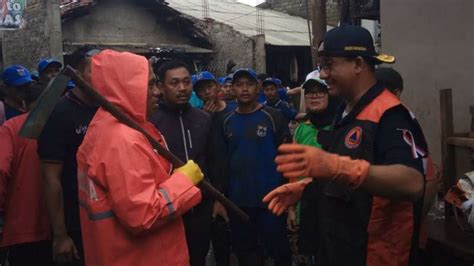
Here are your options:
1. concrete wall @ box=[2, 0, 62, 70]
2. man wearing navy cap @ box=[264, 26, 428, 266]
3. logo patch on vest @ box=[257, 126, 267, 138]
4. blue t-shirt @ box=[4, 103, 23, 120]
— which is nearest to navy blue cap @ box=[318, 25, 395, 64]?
man wearing navy cap @ box=[264, 26, 428, 266]

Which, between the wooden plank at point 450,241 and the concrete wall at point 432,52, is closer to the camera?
the wooden plank at point 450,241

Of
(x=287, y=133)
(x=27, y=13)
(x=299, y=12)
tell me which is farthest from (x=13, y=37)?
(x=299, y=12)

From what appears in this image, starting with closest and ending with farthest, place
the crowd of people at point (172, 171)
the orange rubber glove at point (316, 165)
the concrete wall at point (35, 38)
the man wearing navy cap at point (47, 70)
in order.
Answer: the orange rubber glove at point (316, 165) → the crowd of people at point (172, 171) → the man wearing navy cap at point (47, 70) → the concrete wall at point (35, 38)

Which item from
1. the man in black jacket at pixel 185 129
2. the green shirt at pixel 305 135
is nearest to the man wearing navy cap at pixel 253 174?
the green shirt at pixel 305 135

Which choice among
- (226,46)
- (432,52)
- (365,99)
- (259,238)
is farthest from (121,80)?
(226,46)

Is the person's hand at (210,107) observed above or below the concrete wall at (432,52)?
below

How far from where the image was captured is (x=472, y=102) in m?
4.66

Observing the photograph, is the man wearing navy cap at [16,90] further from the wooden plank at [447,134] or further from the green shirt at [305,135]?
the wooden plank at [447,134]

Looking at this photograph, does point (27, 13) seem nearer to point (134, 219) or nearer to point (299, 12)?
point (134, 219)

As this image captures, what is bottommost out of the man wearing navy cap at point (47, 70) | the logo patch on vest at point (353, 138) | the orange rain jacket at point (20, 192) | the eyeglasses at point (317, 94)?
the orange rain jacket at point (20, 192)

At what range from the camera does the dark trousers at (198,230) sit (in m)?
3.51

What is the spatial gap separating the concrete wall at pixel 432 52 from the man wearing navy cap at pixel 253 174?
1.80 m

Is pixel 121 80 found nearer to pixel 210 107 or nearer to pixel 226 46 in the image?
pixel 210 107

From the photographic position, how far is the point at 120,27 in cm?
1505
